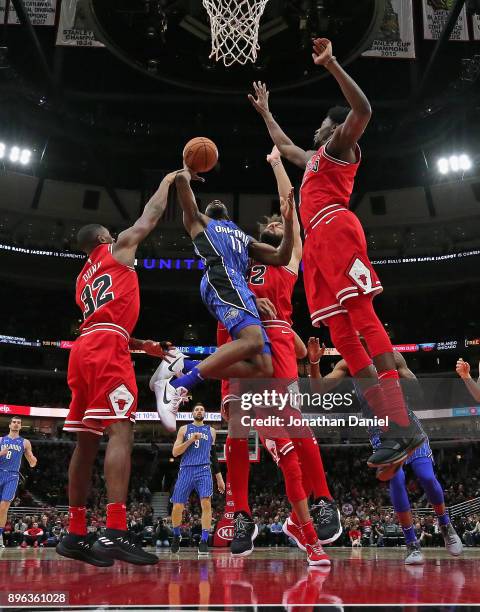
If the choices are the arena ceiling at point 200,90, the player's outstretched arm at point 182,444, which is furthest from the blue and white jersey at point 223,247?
the arena ceiling at point 200,90

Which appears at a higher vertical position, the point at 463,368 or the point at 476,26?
Result: the point at 476,26

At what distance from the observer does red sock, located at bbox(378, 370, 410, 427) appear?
376 centimetres

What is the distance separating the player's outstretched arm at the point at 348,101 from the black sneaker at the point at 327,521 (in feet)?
8.38

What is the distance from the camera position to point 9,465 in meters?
11.7

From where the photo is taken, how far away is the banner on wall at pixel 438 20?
1533 cm

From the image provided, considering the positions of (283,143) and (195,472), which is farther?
(195,472)

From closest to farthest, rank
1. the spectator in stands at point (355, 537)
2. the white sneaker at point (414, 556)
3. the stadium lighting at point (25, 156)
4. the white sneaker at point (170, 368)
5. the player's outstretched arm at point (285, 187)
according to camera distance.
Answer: the white sneaker at point (170, 368) → the white sneaker at point (414, 556) → the player's outstretched arm at point (285, 187) → the spectator in stands at point (355, 537) → the stadium lighting at point (25, 156)

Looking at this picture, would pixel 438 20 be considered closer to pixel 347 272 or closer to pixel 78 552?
pixel 347 272

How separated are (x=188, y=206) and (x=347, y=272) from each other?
5.46 feet

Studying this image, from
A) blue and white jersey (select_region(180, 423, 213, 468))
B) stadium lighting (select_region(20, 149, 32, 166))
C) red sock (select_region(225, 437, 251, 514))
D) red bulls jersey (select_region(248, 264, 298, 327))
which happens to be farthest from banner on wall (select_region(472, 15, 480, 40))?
stadium lighting (select_region(20, 149, 32, 166))

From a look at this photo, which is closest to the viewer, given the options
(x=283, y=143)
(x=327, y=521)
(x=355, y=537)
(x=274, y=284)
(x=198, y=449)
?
(x=327, y=521)

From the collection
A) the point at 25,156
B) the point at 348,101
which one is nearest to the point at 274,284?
the point at 348,101

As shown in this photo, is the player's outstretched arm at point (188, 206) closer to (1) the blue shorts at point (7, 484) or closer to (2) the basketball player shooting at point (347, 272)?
(2) the basketball player shooting at point (347, 272)

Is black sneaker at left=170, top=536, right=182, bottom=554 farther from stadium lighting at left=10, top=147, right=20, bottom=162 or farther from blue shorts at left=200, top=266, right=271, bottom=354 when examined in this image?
stadium lighting at left=10, top=147, right=20, bottom=162
